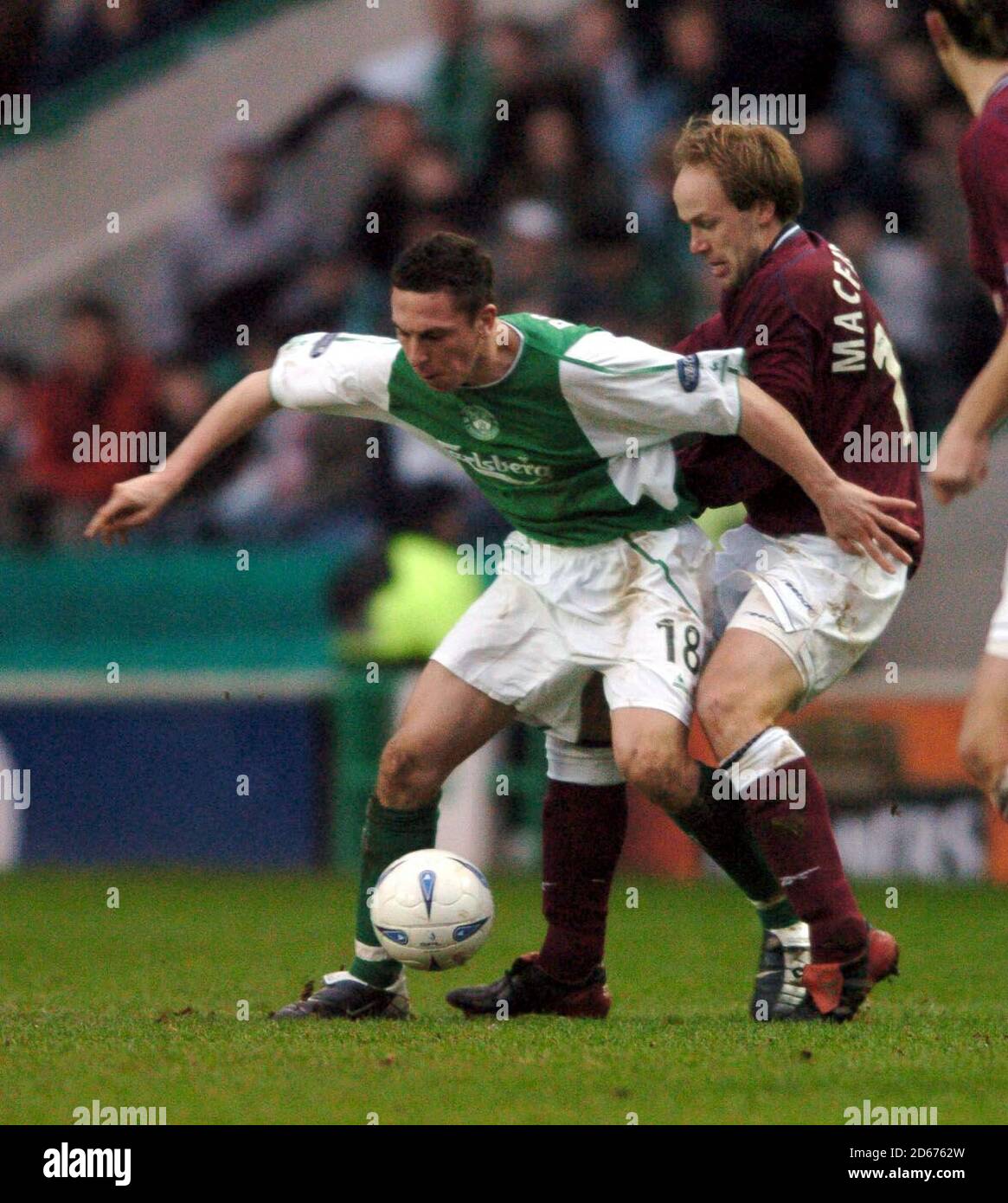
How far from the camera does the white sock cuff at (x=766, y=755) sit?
507cm

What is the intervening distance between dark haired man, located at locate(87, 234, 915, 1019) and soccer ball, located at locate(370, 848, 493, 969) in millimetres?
166

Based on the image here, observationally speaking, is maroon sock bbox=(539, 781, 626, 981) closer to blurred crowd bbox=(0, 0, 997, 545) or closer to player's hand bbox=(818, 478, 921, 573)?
player's hand bbox=(818, 478, 921, 573)

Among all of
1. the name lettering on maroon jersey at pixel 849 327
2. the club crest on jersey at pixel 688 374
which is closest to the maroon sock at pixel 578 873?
the club crest on jersey at pixel 688 374

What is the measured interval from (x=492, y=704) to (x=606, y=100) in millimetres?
6679

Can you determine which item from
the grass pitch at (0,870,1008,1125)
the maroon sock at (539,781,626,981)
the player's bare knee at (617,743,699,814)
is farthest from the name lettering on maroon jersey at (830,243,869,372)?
the grass pitch at (0,870,1008,1125)

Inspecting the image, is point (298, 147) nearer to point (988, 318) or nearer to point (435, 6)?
point (435, 6)

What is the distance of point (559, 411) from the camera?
5.23 meters

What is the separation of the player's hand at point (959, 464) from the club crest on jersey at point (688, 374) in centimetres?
118

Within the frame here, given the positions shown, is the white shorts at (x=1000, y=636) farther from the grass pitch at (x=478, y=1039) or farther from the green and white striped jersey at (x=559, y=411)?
the green and white striped jersey at (x=559, y=411)

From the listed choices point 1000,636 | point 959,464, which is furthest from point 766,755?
point 959,464

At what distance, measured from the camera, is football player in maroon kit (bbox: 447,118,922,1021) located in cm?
514

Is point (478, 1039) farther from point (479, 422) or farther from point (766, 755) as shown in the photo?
point (479, 422)

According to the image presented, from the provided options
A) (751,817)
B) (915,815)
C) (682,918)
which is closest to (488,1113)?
(751,817)

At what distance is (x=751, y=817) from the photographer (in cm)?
516
